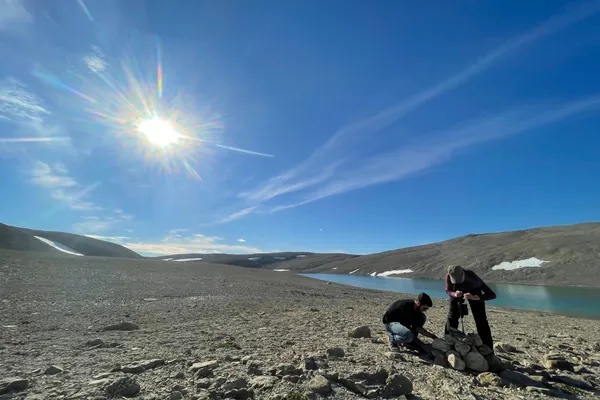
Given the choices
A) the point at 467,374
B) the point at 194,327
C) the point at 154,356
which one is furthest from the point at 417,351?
the point at 194,327

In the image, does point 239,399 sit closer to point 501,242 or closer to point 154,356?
point 154,356

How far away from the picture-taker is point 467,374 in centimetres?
780

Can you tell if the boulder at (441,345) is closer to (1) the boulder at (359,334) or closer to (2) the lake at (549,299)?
(1) the boulder at (359,334)

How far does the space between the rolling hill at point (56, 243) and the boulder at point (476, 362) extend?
91.1 meters

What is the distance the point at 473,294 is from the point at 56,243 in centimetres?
13692

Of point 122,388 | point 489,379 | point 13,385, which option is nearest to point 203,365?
point 122,388

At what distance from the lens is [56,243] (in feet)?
373

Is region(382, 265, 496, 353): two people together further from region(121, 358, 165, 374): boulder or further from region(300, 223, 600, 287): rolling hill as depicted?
region(300, 223, 600, 287): rolling hill

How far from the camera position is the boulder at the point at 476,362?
7.95 metres

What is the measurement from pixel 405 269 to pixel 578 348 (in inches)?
5996

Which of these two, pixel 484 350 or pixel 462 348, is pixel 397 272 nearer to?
pixel 462 348

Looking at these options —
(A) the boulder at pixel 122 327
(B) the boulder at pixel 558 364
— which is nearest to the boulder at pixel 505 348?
(B) the boulder at pixel 558 364

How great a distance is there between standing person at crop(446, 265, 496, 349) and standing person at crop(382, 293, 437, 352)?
0.74 metres

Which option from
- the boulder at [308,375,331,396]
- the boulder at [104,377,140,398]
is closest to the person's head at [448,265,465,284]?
the boulder at [308,375,331,396]
